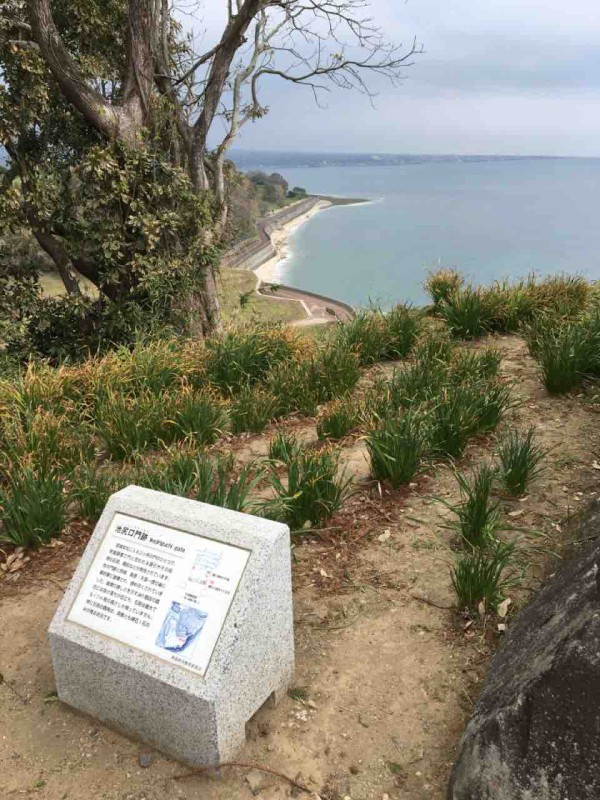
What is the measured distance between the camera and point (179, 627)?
7.63 ft

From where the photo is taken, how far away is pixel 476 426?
15.5 ft

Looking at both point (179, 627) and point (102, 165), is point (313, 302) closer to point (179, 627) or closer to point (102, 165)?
point (102, 165)

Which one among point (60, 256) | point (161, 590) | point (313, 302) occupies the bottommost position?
point (313, 302)

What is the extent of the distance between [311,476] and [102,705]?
165cm

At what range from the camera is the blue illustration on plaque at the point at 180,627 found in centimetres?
229

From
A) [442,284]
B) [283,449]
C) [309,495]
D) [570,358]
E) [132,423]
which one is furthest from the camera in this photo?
[442,284]

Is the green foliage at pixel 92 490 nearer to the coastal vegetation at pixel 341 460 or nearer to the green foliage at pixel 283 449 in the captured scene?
the coastal vegetation at pixel 341 460

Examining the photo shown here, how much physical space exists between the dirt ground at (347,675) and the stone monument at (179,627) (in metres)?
0.13

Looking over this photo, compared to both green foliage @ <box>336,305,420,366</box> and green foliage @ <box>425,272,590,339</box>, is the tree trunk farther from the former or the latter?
green foliage @ <box>425,272,590,339</box>

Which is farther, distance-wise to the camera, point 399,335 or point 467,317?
point 467,317

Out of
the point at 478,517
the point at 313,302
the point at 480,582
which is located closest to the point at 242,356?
the point at 478,517

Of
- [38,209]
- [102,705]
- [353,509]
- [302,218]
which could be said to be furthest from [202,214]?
[302,218]

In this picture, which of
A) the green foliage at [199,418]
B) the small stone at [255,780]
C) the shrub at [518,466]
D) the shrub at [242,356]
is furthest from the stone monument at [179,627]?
the shrub at [242,356]

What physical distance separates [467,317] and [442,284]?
58.4 inches
